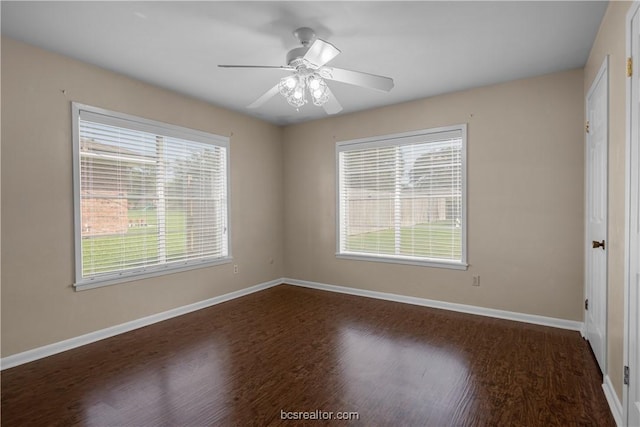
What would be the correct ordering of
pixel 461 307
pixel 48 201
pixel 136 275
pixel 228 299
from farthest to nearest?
pixel 228 299, pixel 461 307, pixel 136 275, pixel 48 201

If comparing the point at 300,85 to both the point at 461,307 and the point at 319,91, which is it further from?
the point at 461,307

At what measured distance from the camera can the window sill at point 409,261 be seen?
3910 millimetres

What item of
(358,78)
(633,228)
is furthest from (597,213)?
(358,78)

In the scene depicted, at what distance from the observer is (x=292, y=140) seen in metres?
5.35

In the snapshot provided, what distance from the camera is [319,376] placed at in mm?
2443

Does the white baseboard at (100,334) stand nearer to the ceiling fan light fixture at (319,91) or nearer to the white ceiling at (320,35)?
the white ceiling at (320,35)

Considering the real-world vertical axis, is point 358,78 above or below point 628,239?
above

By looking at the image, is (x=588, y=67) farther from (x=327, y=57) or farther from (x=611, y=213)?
(x=327, y=57)

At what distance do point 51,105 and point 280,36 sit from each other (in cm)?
211

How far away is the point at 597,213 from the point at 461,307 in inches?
70.5

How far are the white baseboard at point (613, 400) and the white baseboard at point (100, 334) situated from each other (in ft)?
12.9

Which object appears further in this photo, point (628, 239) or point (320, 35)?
point (320, 35)

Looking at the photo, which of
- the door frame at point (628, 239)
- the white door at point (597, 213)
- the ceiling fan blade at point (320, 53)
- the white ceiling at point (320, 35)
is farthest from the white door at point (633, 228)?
the ceiling fan blade at point (320, 53)

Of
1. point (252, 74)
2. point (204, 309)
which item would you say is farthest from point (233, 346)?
point (252, 74)
